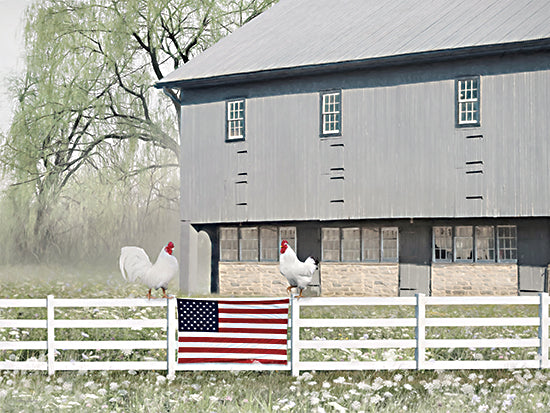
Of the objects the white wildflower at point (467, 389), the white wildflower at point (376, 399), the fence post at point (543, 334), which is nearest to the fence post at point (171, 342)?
the white wildflower at point (376, 399)

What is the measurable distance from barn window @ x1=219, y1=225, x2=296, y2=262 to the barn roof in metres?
5.16

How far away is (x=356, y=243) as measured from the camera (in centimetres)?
2827

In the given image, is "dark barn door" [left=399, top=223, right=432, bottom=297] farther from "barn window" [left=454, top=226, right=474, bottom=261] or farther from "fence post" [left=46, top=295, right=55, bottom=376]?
"fence post" [left=46, top=295, right=55, bottom=376]

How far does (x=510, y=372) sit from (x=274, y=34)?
19.6 metres

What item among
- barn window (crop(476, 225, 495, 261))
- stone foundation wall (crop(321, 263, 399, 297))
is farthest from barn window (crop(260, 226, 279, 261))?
barn window (crop(476, 225, 495, 261))

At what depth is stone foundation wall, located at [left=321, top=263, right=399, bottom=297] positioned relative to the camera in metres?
27.5

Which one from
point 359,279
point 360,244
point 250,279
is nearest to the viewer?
point 359,279

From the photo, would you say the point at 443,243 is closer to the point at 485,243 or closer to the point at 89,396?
the point at 485,243

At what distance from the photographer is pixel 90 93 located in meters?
35.7

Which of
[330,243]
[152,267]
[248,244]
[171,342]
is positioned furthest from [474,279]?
[171,342]

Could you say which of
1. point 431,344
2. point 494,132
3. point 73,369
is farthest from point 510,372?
point 494,132

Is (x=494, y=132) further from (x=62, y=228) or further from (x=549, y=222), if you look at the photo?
(x=62, y=228)

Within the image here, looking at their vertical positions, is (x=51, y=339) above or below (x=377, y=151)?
below

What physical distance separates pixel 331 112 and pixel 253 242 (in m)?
5.47
